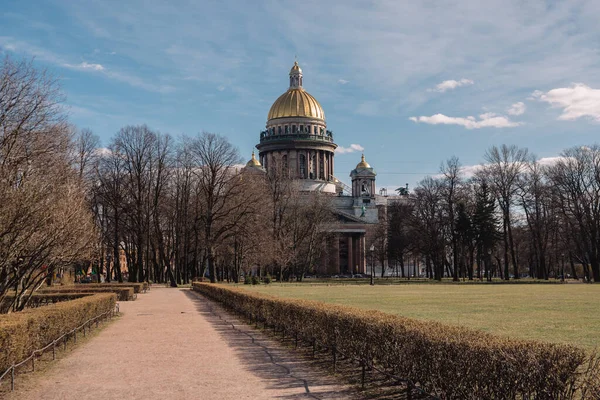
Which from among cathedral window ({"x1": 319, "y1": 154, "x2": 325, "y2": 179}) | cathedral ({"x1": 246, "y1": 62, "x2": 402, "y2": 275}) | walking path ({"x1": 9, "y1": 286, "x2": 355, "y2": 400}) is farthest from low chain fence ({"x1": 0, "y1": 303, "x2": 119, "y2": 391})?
cathedral window ({"x1": 319, "y1": 154, "x2": 325, "y2": 179})

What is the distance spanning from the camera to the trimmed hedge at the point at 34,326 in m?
12.5

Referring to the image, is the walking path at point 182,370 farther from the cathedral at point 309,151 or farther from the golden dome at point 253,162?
the golden dome at point 253,162

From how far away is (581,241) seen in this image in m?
68.2

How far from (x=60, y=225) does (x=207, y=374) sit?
10.1 metres

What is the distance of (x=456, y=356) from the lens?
9055 mm

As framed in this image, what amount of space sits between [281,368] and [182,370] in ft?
7.03

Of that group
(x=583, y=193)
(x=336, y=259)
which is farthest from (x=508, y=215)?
(x=336, y=259)

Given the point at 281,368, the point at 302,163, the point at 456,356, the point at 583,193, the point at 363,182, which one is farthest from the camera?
the point at 363,182

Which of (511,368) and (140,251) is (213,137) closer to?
(140,251)

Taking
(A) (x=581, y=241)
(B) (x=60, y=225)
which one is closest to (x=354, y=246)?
(A) (x=581, y=241)

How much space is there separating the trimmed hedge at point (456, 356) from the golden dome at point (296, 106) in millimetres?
100716

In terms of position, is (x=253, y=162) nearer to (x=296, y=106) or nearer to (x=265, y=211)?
(x=296, y=106)

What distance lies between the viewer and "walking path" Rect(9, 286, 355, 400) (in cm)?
1175

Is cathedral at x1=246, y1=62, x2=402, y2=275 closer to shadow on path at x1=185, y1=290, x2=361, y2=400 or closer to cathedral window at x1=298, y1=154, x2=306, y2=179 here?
cathedral window at x1=298, y1=154, x2=306, y2=179
